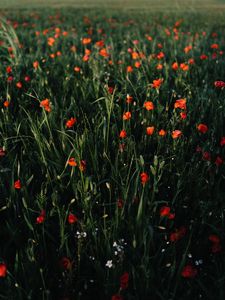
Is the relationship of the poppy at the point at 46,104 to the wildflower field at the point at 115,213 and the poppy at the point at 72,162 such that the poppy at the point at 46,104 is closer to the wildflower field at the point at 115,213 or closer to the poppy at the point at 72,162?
the wildflower field at the point at 115,213

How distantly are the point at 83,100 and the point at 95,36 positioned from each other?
418 centimetres

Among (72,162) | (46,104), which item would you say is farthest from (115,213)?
(46,104)

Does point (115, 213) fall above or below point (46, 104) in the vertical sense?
below

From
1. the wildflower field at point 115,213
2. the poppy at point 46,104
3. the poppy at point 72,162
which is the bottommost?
the wildflower field at point 115,213

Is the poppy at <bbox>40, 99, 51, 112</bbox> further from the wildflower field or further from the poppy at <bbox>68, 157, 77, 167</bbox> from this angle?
the poppy at <bbox>68, 157, 77, 167</bbox>

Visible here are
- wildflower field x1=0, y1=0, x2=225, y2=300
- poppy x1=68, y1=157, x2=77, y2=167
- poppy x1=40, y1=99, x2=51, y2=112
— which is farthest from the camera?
poppy x1=40, y1=99, x2=51, y2=112

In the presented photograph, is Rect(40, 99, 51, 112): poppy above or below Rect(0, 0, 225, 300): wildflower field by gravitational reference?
above

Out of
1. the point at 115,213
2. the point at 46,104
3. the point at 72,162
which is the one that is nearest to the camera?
the point at 115,213

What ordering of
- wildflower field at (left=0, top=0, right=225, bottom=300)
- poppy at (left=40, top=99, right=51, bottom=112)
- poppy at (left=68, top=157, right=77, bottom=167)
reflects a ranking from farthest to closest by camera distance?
poppy at (left=40, top=99, right=51, bottom=112), poppy at (left=68, top=157, right=77, bottom=167), wildflower field at (left=0, top=0, right=225, bottom=300)

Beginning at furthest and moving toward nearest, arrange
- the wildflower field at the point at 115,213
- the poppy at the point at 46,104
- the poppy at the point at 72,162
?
the poppy at the point at 46,104 → the poppy at the point at 72,162 → the wildflower field at the point at 115,213

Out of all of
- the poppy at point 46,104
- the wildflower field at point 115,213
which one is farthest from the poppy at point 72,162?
the poppy at point 46,104

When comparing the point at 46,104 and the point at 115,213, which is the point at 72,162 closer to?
the point at 115,213

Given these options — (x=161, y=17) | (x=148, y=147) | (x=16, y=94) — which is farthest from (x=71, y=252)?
(x=161, y=17)

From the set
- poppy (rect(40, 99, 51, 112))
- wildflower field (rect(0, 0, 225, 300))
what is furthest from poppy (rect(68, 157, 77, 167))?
poppy (rect(40, 99, 51, 112))
